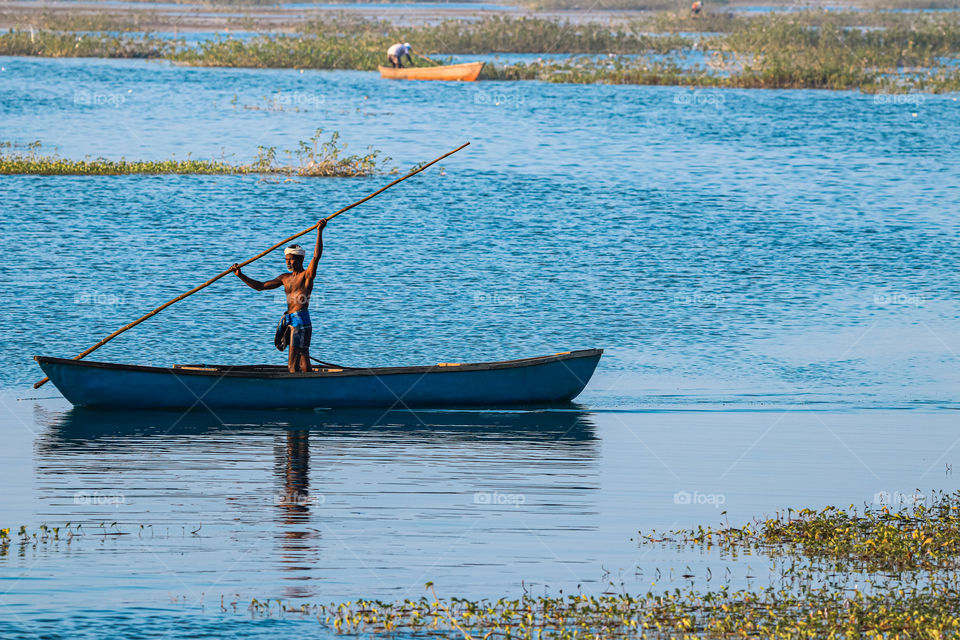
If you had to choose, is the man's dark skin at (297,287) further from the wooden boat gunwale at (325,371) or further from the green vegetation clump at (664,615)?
the green vegetation clump at (664,615)

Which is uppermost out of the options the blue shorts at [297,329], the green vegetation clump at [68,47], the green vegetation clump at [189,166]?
the green vegetation clump at [68,47]

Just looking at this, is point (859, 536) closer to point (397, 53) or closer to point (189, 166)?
point (189, 166)

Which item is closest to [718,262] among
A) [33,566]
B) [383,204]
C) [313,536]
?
[383,204]

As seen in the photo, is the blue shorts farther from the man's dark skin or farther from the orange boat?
the orange boat

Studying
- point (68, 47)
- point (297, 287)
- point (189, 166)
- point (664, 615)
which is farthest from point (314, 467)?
point (68, 47)

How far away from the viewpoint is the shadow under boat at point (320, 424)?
48.0ft

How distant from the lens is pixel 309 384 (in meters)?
15.4

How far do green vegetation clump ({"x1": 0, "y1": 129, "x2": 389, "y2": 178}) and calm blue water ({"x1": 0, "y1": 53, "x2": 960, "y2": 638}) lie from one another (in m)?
0.75

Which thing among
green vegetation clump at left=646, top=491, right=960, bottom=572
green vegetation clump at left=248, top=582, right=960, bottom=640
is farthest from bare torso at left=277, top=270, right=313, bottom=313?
green vegetation clump at left=248, top=582, right=960, bottom=640

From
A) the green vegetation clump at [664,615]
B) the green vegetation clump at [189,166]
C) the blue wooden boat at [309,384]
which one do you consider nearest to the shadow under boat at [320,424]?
the blue wooden boat at [309,384]

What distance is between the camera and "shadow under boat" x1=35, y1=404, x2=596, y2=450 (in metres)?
14.6

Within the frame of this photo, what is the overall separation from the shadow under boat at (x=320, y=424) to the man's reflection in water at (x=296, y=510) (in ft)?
2.12

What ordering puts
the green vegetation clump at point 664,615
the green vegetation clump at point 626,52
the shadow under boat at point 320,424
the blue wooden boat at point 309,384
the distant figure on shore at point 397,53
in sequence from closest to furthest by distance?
the green vegetation clump at point 664,615
the shadow under boat at point 320,424
the blue wooden boat at point 309,384
the green vegetation clump at point 626,52
the distant figure on shore at point 397,53

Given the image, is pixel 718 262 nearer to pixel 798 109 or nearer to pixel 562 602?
pixel 562 602
